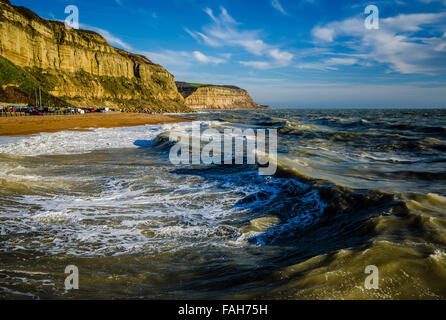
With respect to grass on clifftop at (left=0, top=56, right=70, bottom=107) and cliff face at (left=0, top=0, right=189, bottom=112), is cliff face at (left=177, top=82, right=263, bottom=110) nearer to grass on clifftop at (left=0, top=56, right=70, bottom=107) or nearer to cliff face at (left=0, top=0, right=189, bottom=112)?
cliff face at (left=0, top=0, right=189, bottom=112)

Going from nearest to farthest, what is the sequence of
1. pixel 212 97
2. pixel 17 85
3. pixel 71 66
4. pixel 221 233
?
pixel 221 233 < pixel 17 85 < pixel 71 66 < pixel 212 97

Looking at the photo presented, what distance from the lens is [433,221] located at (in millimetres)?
4047

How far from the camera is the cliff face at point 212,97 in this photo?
510ft

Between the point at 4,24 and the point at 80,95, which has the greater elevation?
the point at 4,24

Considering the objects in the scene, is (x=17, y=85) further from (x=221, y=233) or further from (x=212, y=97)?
(x=212, y=97)

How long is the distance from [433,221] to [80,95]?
232 feet

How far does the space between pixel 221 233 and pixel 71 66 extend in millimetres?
73655

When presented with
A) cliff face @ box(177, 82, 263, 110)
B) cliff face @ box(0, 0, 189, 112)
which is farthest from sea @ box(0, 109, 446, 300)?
cliff face @ box(177, 82, 263, 110)

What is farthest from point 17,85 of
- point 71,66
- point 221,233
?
point 221,233

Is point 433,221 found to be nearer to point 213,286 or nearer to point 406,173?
point 213,286

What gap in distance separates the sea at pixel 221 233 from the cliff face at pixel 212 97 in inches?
5789

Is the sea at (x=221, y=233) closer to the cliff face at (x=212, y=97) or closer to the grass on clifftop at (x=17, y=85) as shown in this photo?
the grass on clifftop at (x=17, y=85)

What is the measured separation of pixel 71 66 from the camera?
6406cm
